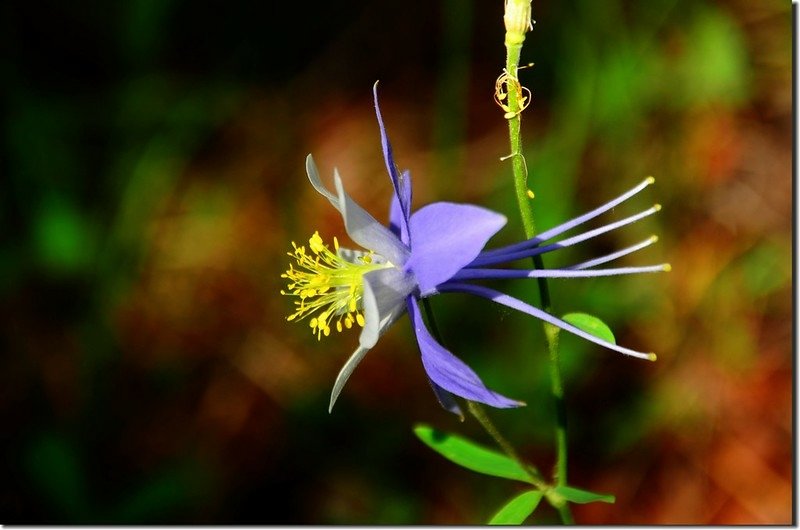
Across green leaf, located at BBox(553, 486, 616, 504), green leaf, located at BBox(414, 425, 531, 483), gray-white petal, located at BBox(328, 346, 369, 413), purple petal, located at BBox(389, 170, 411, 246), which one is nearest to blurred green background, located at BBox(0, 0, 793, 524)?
green leaf, located at BBox(414, 425, 531, 483)

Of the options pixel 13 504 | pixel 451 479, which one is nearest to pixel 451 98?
pixel 451 479

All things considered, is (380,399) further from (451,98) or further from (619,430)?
(451,98)

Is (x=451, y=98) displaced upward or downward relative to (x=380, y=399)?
upward

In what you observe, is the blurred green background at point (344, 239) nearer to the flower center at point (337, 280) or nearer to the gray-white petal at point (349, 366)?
the flower center at point (337, 280)

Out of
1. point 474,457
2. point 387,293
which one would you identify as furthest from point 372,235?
point 474,457

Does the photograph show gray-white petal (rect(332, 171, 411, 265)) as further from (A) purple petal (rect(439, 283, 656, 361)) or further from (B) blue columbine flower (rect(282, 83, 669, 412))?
(A) purple petal (rect(439, 283, 656, 361))

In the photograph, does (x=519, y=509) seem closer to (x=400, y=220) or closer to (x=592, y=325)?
(x=592, y=325)
